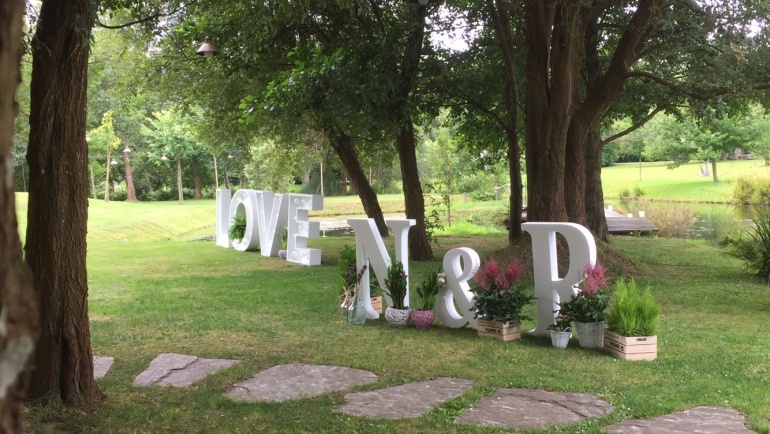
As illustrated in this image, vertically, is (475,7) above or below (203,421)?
above

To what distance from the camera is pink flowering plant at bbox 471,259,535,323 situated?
21.5 feet

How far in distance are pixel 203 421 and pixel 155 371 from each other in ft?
4.92

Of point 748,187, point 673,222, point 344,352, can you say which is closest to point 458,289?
point 344,352

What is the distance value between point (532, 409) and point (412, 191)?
9.24 metres

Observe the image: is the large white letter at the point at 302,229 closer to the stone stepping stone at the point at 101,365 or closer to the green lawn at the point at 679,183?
the stone stepping stone at the point at 101,365

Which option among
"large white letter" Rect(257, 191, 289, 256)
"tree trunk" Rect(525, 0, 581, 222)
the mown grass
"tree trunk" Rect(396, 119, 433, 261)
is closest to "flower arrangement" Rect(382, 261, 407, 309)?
the mown grass

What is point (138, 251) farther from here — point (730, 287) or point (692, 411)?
point (692, 411)

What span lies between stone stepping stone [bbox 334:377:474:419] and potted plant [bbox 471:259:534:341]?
1.60 metres

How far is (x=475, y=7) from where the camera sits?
13.1m

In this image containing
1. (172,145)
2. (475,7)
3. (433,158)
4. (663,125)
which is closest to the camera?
(475,7)

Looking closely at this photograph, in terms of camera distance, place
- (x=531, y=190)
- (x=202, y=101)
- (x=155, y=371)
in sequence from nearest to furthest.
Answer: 1. (x=155, y=371)
2. (x=531, y=190)
3. (x=202, y=101)

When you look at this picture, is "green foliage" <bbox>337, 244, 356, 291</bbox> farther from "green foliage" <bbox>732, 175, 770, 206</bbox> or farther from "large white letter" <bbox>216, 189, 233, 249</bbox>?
"green foliage" <bbox>732, 175, 770, 206</bbox>

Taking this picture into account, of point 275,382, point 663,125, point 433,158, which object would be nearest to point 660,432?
point 275,382

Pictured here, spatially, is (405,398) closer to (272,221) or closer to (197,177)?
(272,221)
